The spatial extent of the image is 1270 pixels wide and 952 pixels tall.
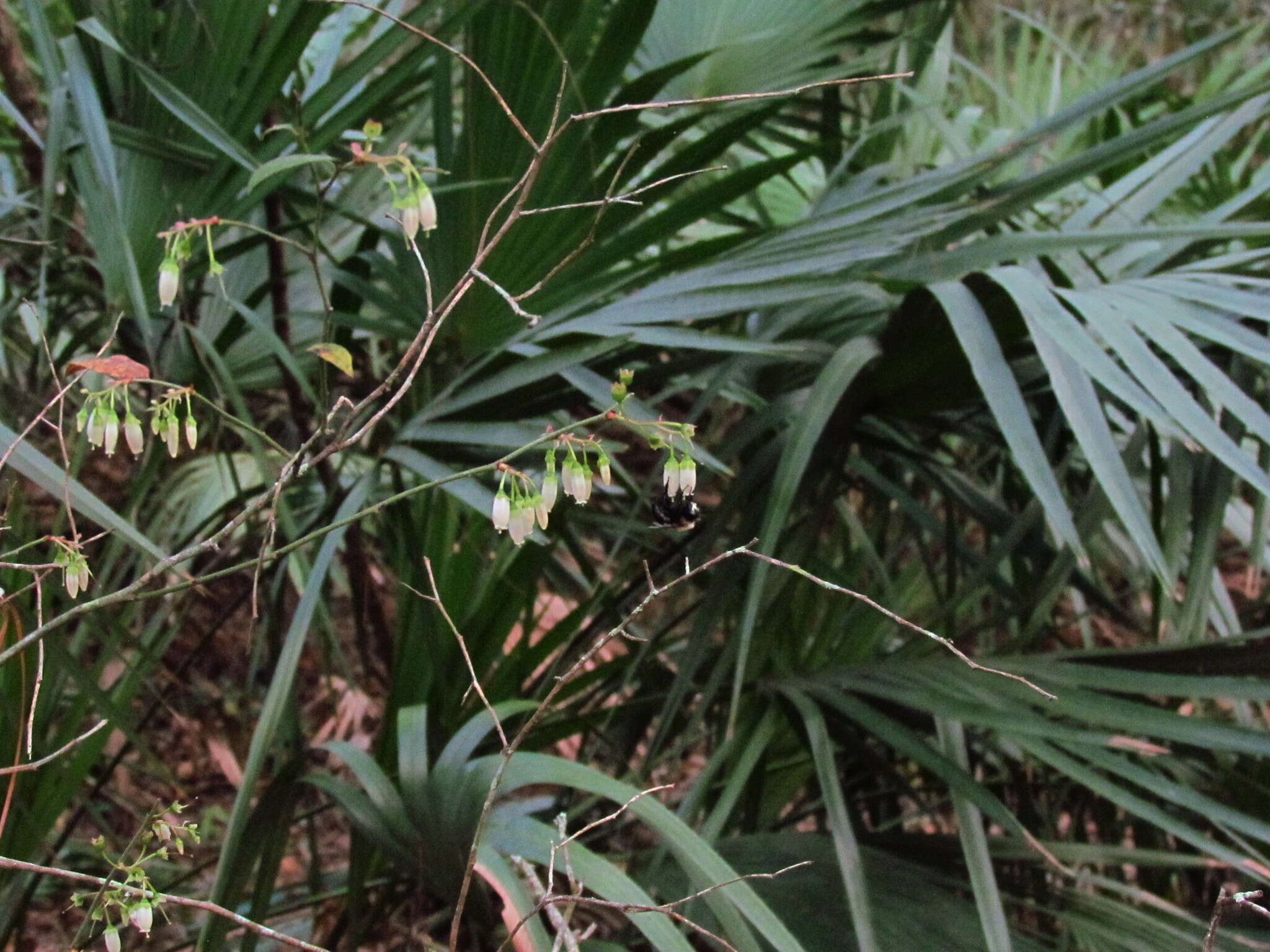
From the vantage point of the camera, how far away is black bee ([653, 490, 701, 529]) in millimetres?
783

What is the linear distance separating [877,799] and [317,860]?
2.22 feet

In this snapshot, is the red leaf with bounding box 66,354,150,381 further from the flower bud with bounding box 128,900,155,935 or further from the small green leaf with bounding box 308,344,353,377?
the flower bud with bounding box 128,900,155,935

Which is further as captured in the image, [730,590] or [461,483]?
[730,590]

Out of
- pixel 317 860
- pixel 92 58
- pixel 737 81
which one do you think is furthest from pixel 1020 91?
pixel 317 860

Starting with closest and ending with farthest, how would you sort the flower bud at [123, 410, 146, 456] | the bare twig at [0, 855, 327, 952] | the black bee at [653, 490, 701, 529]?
1. the bare twig at [0, 855, 327, 952]
2. the flower bud at [123, 410, 146, 456]
3. the black bee at [653, 490, 701, 529]

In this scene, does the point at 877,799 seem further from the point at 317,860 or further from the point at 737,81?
the point at 737,81

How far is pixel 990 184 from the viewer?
1460 mm

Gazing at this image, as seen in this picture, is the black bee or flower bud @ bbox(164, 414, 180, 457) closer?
flower bud @ bbox(164, 414, 180, 457)

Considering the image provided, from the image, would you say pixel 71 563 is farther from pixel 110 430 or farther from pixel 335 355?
pixel 335 355

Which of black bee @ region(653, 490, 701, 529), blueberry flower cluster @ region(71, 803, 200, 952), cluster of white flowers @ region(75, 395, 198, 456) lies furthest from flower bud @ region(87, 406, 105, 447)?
black bee @ region(653, 490, 701, 529)

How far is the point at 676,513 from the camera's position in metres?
0.80

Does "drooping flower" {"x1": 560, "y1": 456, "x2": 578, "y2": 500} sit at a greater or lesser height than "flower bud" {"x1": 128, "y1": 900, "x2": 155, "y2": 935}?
greater

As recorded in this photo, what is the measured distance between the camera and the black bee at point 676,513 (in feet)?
2.57

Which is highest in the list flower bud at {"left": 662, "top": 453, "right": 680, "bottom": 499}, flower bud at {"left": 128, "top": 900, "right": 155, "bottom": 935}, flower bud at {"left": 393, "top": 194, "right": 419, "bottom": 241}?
flower bud at {"left": 393, "top": 194, "right": 419, "bottom": 241}
